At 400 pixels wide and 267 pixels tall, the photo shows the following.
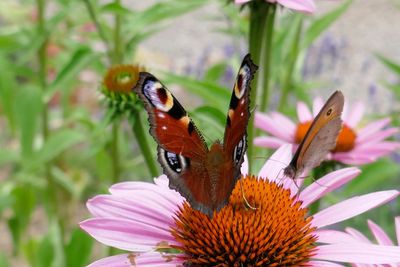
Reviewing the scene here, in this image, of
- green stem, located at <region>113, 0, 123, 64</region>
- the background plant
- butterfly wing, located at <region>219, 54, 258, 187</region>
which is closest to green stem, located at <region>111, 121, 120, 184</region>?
the background plant

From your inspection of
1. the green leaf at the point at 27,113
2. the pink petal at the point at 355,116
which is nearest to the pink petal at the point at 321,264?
the pink petal at the point at 355,116

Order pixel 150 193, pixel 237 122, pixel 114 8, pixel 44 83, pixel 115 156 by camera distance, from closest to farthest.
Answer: pixel 237 122, pixel 150 193, pixel 114 8, pixel 115 156, pixel 44 83

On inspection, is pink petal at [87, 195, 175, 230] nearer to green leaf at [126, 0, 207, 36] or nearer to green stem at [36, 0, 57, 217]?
green leaf at [126, 0, 207, 36]

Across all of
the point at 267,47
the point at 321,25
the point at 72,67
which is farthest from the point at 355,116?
the point at 72,67

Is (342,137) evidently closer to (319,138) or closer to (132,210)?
(319,138)

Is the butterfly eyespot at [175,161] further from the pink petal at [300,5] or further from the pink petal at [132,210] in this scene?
the pink petal at [300,5]
